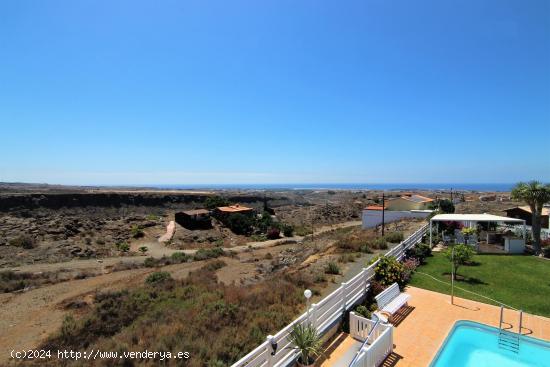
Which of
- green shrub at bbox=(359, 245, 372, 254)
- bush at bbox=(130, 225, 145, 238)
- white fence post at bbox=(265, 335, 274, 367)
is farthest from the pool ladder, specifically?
bush at bbox=(130, 225, 145, 238)

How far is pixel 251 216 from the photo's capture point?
183 feet

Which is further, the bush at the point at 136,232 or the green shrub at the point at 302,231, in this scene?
the green shrub at the point at 302,231

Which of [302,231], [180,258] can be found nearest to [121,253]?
[180,258]

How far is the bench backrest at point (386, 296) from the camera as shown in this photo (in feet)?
31.1

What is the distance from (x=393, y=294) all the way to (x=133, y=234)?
1739 inches

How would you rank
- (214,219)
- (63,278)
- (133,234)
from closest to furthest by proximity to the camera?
1. (63,278)
2. (133,234)
3. (214,219)

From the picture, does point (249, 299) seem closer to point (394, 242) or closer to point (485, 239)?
point (394, 242)

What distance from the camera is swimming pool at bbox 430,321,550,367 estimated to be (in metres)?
7.66

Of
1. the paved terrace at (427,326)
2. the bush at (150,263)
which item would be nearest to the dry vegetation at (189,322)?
the paved terrace at (427,326)

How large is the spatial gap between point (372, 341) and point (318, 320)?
1447mm

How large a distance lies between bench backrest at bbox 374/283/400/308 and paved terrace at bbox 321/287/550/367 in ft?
1.69

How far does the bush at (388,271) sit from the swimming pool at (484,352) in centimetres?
280

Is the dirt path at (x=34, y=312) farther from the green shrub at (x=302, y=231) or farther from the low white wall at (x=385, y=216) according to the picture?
the green shrub at (x=302, y=231)

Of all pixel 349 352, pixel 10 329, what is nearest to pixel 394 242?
pixel 349 352
